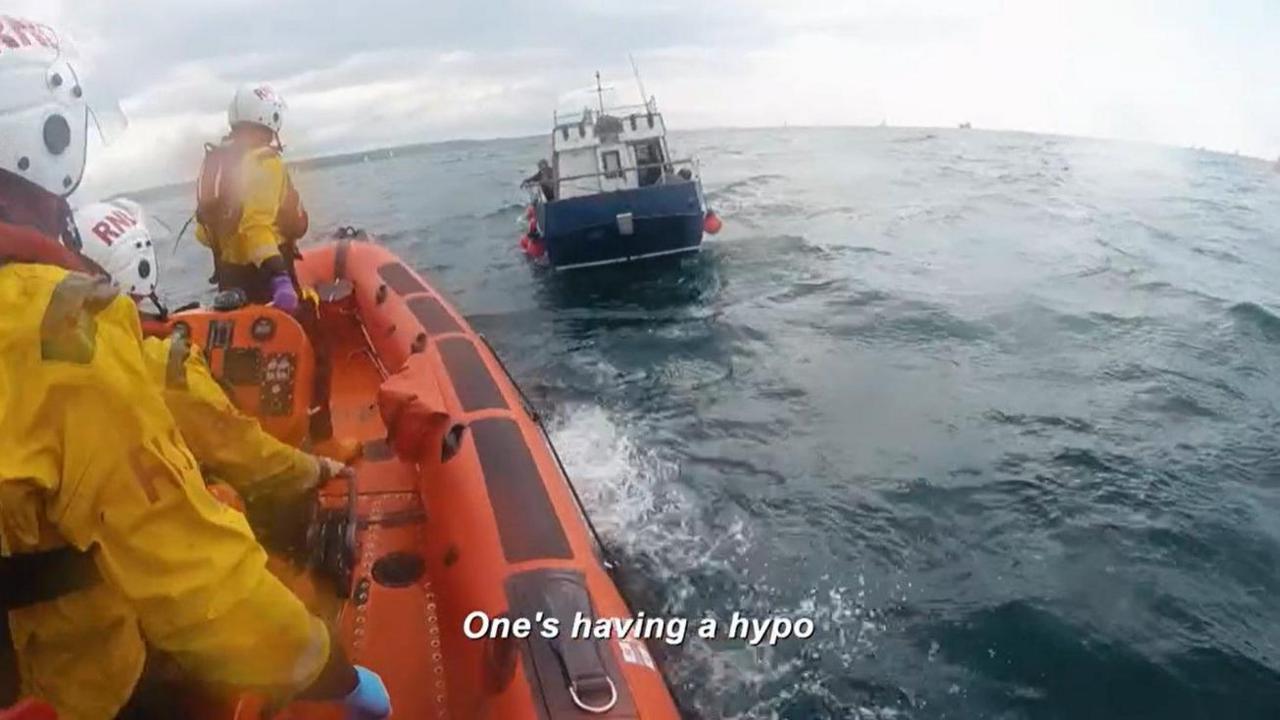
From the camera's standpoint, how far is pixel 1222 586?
13.9 feet

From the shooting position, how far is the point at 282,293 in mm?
4188

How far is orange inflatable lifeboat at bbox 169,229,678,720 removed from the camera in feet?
7.94

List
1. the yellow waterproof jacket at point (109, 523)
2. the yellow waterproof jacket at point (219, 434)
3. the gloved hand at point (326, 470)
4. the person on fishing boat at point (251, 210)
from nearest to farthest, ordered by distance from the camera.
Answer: the yellow waterproof jacket at point (109, 523) → the yellow waterproof jacket at point (219, 434) → the gloved hand at point (326, 470) → the person on fishing boat at point (251, 210)

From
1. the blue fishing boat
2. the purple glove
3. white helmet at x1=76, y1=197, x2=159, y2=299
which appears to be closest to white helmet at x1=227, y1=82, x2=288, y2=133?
the purple glove

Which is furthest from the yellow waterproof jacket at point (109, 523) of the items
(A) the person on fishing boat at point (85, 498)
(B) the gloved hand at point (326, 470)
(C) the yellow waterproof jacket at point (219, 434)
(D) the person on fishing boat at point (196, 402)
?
(B) the gloved hand at point (326, 470)

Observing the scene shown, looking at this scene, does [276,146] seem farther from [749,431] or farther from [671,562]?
[749,431]

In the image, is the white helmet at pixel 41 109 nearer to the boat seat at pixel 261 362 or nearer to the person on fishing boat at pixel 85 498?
the person on fishing boat at pixel 85 498

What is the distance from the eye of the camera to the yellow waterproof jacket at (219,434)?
172cm

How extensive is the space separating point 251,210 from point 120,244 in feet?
5.64

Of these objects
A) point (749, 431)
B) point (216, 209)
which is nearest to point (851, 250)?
point (749, 431)

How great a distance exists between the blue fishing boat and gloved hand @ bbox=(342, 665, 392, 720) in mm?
10385

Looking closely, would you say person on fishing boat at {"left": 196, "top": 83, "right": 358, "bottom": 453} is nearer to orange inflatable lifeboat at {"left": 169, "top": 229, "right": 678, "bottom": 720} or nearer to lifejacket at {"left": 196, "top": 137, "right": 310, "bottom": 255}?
lifejacket at {"left": 196, "top": 137, "right": 310, "bottom": 255}

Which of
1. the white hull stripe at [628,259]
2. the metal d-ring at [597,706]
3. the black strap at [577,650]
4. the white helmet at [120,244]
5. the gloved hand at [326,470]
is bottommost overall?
the white hull stripe at [628,259]

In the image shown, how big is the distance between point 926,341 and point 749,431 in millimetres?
2859
